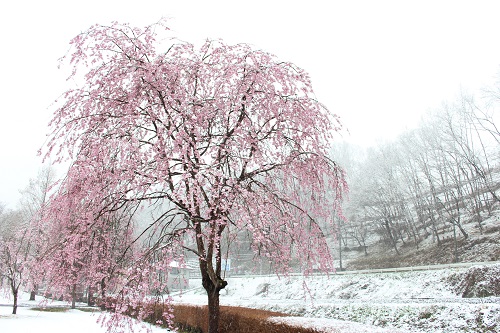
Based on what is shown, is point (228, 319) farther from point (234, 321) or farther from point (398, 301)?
point (398, 301)

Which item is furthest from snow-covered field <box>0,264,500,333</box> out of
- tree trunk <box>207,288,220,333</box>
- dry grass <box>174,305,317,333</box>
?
tree trunk <box>207,288,220,333</box>

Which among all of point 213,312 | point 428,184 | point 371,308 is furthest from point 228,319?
point 428,184

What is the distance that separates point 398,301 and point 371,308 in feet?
10.0

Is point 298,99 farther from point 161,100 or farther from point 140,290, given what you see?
point 140,290

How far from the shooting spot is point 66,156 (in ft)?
20.9

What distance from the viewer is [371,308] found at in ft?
43.5

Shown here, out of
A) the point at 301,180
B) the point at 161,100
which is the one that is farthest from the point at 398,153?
the point at 161,100

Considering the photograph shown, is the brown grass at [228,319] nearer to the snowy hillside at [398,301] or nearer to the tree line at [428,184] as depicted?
the snowy hillside at [398,301]

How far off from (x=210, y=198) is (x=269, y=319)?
343cm

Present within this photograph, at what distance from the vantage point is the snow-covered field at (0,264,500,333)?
30.3 feet

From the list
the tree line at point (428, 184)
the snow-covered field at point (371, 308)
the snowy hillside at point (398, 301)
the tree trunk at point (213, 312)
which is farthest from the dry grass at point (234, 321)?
the tree line at point (428, 184)

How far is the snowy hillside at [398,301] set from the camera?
9742mm

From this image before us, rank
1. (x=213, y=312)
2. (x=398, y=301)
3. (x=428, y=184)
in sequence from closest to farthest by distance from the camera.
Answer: (x=213, y=312) → (x=398, y=301) → (x=428, y=184)

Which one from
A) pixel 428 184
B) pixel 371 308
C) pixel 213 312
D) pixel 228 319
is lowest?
pixel 371 308
